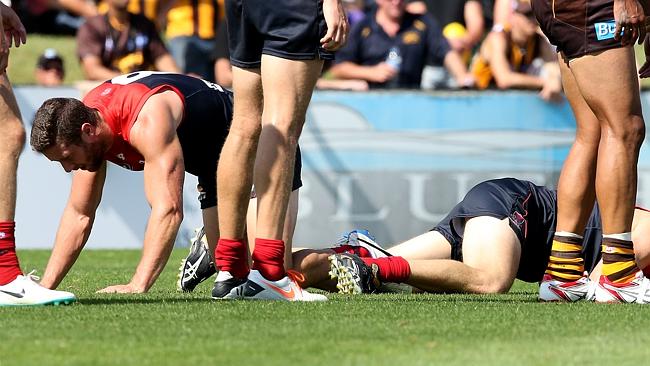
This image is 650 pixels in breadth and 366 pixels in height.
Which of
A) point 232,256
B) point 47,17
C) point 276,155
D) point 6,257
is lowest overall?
point 47,17

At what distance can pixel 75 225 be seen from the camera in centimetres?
630

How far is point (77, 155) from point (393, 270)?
1659mm

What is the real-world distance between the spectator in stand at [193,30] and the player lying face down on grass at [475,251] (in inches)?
221

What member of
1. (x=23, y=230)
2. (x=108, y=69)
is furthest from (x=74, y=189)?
(x=108, y=69)

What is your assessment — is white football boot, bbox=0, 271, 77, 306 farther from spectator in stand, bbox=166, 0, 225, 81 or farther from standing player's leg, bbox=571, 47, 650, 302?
spectator in stand, bbox=166, 0, 225, 81

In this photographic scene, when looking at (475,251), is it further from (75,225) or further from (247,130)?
(75,225)

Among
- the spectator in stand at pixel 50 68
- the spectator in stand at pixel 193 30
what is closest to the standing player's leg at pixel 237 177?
the spectator in stand at pixel 193 30

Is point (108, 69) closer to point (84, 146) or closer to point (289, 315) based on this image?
point (84, 146)

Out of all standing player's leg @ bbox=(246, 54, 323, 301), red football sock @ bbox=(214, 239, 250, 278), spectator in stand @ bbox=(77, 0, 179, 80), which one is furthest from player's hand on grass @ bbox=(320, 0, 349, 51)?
spectator in stand @ bbox=(77, 0, 179, 80)

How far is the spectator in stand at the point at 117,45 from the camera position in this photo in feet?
37.2

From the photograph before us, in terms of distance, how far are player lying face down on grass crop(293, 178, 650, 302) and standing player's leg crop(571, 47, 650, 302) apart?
0.65 meters

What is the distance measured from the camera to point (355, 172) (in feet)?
35.0

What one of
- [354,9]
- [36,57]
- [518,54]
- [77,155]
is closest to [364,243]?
[77,155]

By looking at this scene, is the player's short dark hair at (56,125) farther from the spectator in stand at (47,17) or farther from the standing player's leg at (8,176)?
the spectator in stand at (47,17)
